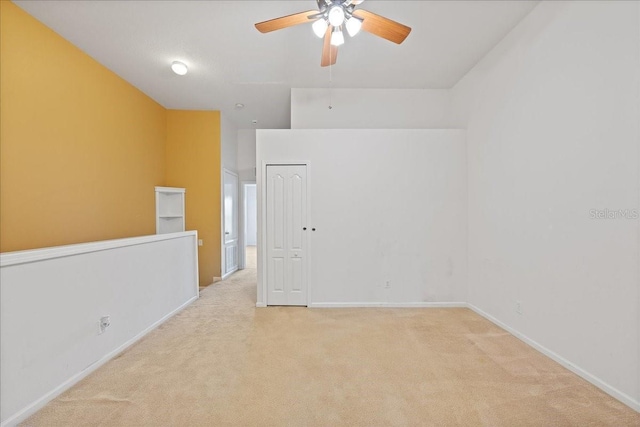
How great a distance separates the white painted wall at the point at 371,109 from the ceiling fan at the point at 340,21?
2002mm

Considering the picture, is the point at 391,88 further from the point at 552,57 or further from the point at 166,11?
the point at 166,11

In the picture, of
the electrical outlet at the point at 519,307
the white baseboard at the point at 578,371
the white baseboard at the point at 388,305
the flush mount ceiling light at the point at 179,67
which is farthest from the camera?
the white baseboard at the point at 388,305

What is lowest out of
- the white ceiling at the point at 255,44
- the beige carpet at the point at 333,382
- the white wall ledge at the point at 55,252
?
the beige carpet at the point at 333,382

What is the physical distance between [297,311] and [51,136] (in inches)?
129

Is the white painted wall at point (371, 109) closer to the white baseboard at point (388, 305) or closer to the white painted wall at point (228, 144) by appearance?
the white painted wall at point (228, 144)

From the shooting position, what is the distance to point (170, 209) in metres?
5.04

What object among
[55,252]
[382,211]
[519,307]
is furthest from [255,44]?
[519,307]

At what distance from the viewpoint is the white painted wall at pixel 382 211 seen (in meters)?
3.77

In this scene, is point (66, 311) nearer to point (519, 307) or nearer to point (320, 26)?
point (320, 26)

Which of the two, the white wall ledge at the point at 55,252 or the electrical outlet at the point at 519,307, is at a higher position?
the white wall ledge at the point at 55,252

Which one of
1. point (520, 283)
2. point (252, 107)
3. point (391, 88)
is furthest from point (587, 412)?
point (252, 107)

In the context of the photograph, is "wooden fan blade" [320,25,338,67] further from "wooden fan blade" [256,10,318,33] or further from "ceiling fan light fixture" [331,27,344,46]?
"wooden fan blade" [256,10,318,33]

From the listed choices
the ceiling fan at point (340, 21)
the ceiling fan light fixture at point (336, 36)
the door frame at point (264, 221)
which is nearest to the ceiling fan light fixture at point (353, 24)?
the ceiling fan at point (340, 21)

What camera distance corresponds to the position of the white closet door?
3803 millimetres
